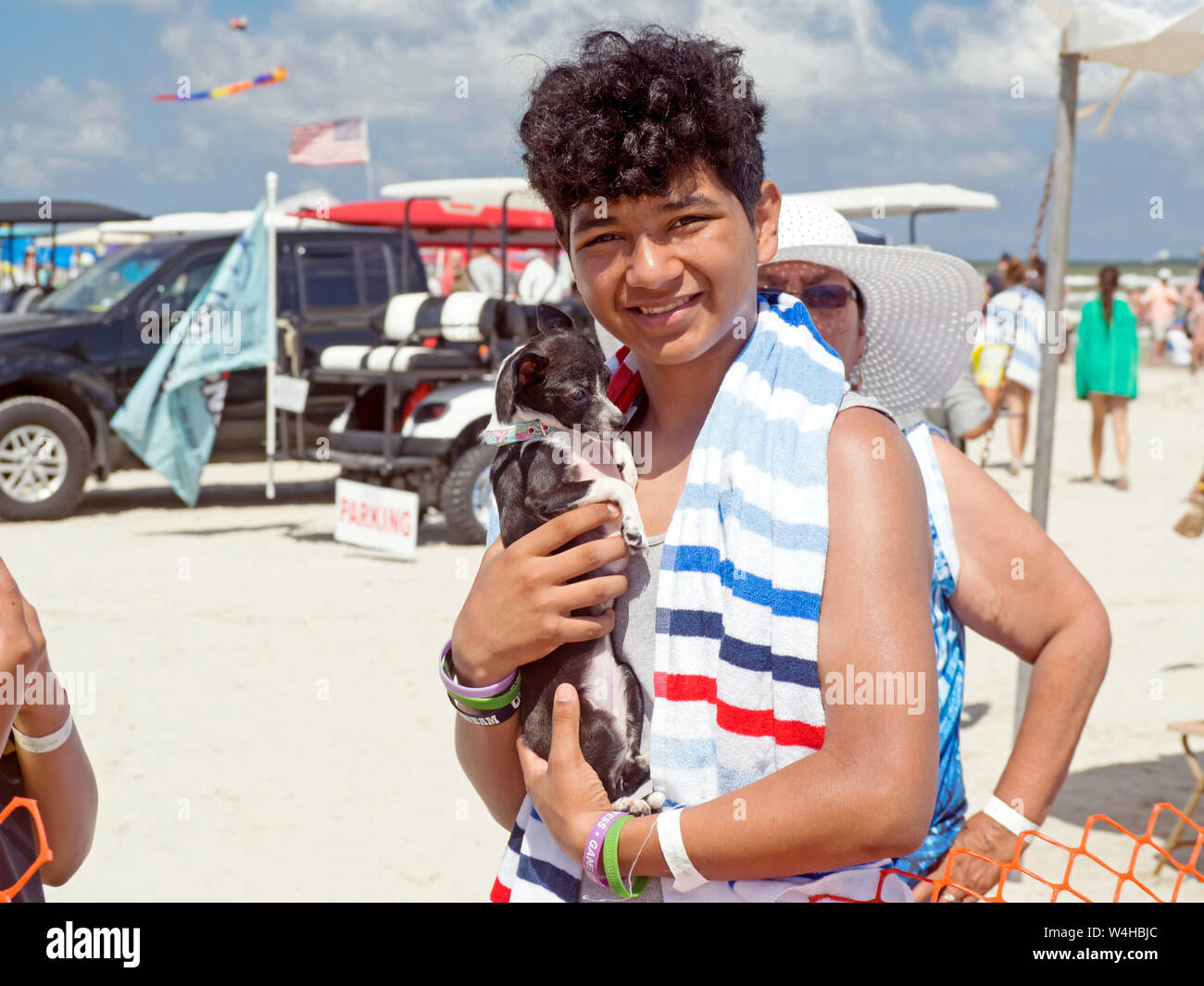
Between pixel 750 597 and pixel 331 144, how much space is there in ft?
53.6

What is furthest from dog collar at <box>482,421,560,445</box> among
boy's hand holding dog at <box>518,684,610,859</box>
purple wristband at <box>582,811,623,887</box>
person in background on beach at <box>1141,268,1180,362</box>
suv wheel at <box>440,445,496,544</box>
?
person in background on beach at <box>1141,268,1180,362</box>

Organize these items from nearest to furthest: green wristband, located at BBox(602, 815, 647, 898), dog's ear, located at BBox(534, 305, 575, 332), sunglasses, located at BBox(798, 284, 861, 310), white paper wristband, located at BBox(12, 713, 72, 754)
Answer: green wristband, located at BBox(602, 815, 647, 898) < white paper wristband, located at BBox(12, 713, 72, 754) < dog's ear, located at BBox(534, 305, 575, 332) < sunglasses, located at BBox(798, 284, 861, 310)

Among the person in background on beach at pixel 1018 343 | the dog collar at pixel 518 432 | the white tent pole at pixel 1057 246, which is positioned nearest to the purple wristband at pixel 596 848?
the dog collar at pixel 518 432

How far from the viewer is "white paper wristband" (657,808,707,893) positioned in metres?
1.43

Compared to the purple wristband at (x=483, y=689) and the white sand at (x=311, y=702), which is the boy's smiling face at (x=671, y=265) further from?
the white sand at (x=311, y=702)

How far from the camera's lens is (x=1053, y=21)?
4438 millimetres

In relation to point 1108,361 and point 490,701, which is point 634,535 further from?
point 1108,361

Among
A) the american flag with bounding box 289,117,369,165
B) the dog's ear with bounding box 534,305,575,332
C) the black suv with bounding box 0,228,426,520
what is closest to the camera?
the dog's ear with bounding box 534,305,575,332

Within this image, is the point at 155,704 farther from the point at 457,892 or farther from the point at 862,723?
the point at 862,723

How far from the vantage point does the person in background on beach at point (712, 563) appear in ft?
4.51

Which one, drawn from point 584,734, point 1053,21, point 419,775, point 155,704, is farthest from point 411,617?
point 584,734

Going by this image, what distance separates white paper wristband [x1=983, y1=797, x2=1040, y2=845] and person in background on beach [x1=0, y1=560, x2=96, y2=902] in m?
1.58

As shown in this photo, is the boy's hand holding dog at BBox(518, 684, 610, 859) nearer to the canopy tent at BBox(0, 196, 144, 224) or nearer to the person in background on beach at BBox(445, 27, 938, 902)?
the person in background on beach at BBox(445, 27, 938, 902)

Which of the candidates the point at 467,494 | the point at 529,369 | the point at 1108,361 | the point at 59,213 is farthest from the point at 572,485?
the point at 59,213
